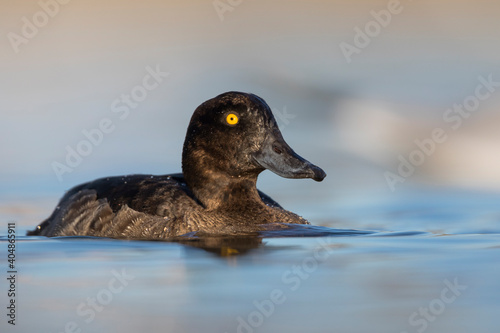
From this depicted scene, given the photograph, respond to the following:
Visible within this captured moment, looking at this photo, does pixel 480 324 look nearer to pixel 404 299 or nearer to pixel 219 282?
pixel 404 299

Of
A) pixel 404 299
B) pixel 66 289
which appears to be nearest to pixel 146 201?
pixel 66 289

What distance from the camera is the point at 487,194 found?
492 inches

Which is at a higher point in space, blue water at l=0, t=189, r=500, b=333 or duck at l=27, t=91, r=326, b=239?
duck at l=27, t=91, r=326, b=239

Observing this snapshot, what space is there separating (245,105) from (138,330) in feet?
16.1

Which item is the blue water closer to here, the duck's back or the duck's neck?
the duck's back

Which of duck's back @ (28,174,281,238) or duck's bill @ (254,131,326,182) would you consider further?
duck's bill @ (254,131,326,182)

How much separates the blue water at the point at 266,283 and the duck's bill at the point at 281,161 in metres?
0.61

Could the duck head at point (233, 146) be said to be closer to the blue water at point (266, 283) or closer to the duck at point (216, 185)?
the duck at point (216, 185)

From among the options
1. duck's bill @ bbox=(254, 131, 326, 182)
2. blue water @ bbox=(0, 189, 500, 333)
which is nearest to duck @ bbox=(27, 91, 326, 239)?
duck's bill @ bbox=(254, 131, 326, 182)

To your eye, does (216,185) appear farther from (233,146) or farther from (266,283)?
(266,283)

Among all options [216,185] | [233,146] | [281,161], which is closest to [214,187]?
[216,185]

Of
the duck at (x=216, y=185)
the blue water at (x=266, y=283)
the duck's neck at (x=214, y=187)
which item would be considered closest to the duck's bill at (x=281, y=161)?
the duck at (x=216, y=185)

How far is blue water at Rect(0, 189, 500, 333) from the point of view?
4941mm

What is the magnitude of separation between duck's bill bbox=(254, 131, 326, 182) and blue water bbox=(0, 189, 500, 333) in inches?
24.1
